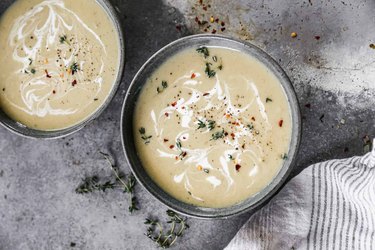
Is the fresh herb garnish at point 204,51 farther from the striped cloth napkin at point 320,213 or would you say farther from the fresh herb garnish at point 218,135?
the striped cloth napkin at point 320,213

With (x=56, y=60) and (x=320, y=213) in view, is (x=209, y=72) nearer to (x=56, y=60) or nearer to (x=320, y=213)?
(x=56, y=60)

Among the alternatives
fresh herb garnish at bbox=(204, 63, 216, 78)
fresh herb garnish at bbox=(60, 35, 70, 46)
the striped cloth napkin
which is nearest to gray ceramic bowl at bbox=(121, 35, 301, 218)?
fresh herb garnish at bbox=(204, 63, 216, 78)

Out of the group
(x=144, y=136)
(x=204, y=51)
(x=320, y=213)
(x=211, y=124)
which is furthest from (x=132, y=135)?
(x=320, y=213)

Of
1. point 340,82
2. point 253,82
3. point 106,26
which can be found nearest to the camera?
point 253,82

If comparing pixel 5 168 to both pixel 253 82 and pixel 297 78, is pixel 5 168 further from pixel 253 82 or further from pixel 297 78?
pixel 297 78

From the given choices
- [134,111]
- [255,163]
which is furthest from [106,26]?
[255,163]

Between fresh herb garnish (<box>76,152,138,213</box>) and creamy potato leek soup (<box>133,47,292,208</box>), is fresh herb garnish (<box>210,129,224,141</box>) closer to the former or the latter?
creamy potato leek soup (<box>133,47,292,208</box>)
